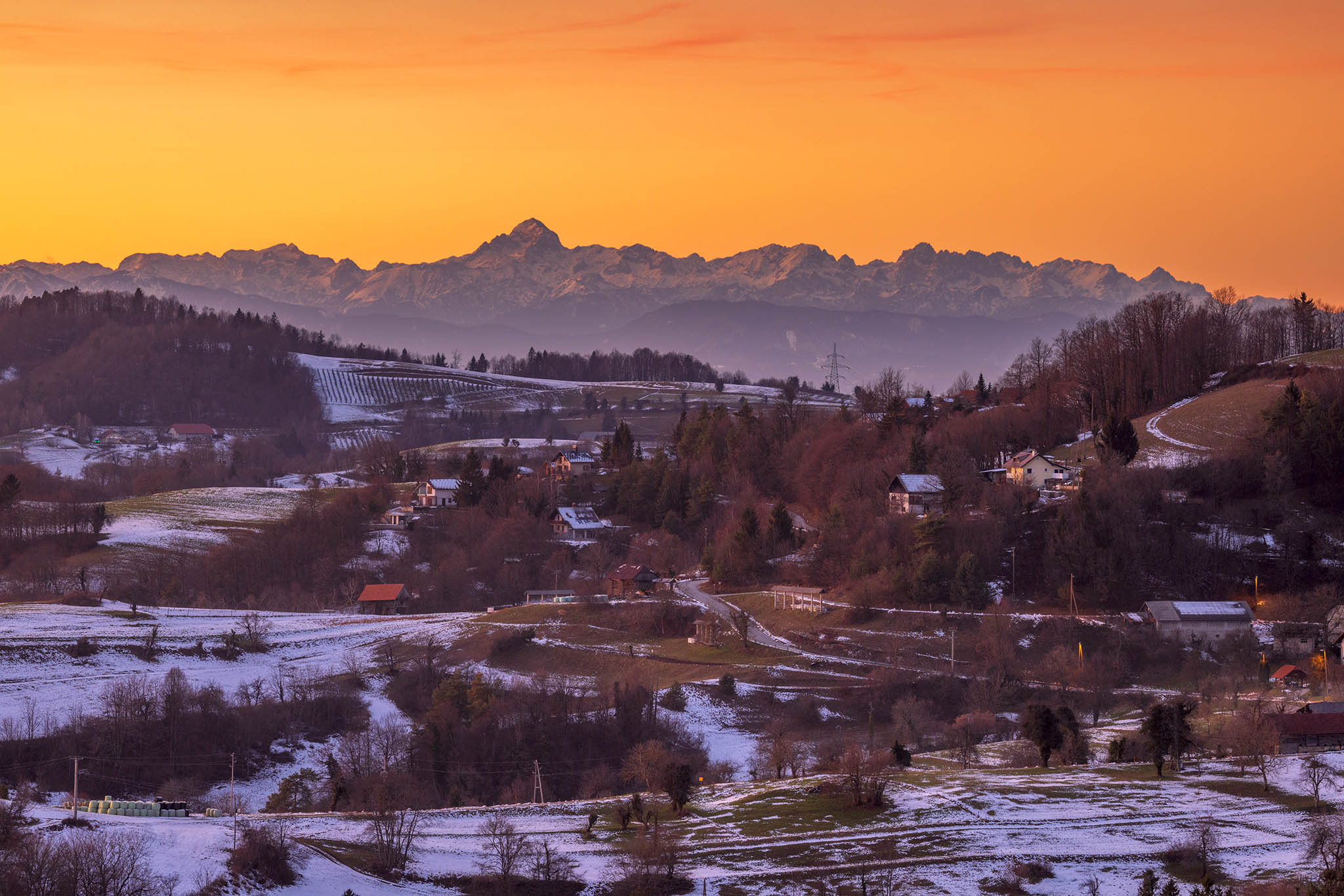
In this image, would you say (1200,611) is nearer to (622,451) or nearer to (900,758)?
(900,758)

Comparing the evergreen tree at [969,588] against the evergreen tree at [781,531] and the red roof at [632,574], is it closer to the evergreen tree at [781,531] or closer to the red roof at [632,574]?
the evergreen tree at [781,531]

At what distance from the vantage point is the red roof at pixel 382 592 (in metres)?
91.1

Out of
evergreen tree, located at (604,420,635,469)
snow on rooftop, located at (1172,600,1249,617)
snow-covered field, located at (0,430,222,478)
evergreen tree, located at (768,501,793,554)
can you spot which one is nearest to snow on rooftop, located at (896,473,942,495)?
evergreen tree, located at (768,501,793,554)

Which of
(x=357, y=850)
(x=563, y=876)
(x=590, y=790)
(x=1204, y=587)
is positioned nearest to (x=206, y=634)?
(x=590, y=790)

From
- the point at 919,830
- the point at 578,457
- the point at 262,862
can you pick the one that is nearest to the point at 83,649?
the point at 262,862

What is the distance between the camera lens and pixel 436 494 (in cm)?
11688

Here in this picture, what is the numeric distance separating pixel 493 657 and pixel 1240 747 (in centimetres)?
4057

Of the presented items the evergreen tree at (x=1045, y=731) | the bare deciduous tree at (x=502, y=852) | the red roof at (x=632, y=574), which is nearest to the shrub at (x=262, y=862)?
the bare deciduous tree at (x=502, y=852)

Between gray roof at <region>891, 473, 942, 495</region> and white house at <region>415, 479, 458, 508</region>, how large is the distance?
141ft

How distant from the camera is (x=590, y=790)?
2099 inches

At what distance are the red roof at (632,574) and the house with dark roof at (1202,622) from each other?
3295cm

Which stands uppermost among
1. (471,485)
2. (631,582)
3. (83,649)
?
(471,485)

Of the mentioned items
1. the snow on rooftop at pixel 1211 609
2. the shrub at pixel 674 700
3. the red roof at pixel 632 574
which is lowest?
the shrub at pixel 674 700

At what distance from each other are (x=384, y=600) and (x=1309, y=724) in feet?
198
